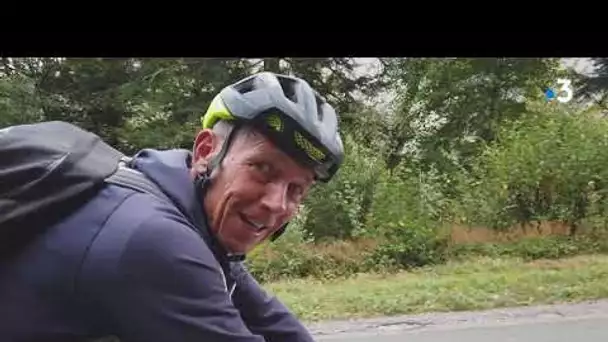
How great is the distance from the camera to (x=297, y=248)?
5.28 feet

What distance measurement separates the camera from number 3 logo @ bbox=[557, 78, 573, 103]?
1.78m

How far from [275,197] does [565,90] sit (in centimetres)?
87

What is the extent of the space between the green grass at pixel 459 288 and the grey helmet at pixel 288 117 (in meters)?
0.46

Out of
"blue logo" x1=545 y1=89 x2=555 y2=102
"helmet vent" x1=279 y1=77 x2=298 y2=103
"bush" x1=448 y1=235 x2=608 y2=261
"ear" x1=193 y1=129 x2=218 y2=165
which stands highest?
"helmet vent" x1=279 y1=77 x2=298 y2=103

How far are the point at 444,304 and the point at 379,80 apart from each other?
468mm

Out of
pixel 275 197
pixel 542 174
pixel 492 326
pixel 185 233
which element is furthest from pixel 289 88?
pixel 542 174

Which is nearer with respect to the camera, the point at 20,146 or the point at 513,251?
the point at 20,146

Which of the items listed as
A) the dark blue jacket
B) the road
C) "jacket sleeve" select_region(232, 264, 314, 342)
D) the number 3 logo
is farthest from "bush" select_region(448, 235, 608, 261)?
the dark blue jacket

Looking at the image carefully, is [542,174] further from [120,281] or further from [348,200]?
[120,281]

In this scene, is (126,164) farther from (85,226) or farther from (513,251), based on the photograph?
(513,251)

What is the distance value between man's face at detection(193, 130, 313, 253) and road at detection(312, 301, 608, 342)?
0.48 m

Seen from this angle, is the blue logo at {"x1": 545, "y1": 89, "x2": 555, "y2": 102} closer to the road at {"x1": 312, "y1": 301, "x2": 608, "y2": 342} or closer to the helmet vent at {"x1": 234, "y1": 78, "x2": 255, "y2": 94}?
the road at {"x1": 312, "y1": 301, "x2": 608, "y2": 342}

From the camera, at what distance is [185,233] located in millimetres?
1053
